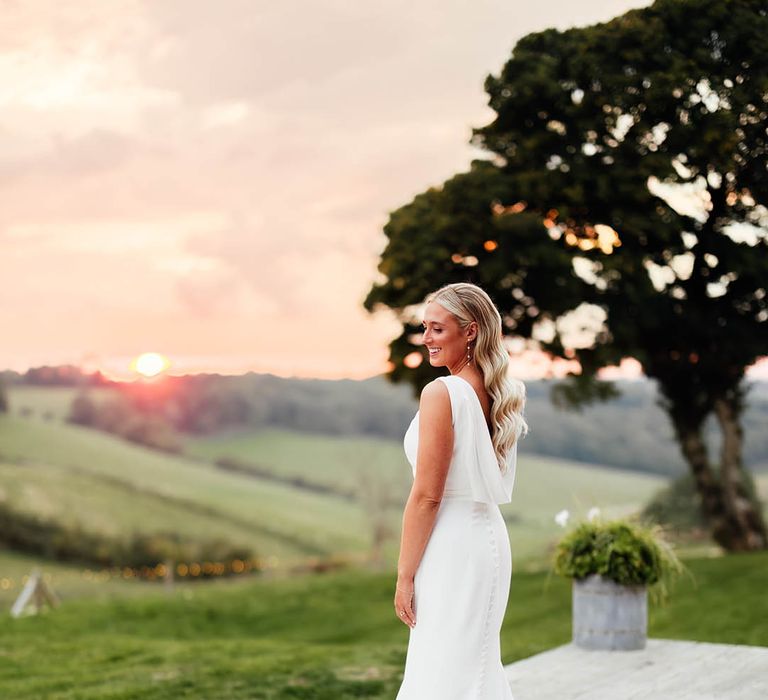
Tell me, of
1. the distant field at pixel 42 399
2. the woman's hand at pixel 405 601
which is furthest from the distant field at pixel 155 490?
the woman's hand at pixel 405 601

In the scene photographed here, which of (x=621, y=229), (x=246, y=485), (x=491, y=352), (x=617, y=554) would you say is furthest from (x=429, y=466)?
(x=246, y=485)

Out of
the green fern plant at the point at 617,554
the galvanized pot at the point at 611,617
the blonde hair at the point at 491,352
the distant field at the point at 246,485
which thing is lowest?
the distant field at the point at 246,485

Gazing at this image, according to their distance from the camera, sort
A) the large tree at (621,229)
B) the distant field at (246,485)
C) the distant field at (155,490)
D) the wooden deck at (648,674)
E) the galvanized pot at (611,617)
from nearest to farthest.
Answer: the wooden deck at (648,674) → the galvanized pot at (611,617) → the large tree at (621,229) → the distant field at (246,485) → the distant field at (155,490)

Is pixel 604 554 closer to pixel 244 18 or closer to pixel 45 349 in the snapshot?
pixel 244 18

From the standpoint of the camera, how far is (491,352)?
360 centimetres

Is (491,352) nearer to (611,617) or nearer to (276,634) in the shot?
(611,617)

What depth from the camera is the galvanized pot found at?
22.0 feet

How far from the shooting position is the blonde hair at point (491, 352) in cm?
357

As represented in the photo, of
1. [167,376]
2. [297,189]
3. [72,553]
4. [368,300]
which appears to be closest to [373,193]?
[297,189]

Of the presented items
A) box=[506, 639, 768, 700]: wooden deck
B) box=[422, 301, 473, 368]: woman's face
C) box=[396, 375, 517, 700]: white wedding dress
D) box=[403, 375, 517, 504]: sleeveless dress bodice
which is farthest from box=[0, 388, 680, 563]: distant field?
box=[422, 301, 473, 368]: woman's face

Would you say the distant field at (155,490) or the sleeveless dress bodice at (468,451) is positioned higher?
the sleeveless dress bodice at (468,451)

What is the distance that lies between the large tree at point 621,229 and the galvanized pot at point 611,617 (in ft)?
18.4

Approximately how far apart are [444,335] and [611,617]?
12.6 ft

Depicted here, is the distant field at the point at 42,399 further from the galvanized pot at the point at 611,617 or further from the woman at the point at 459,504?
the woman at the point at 459,504
